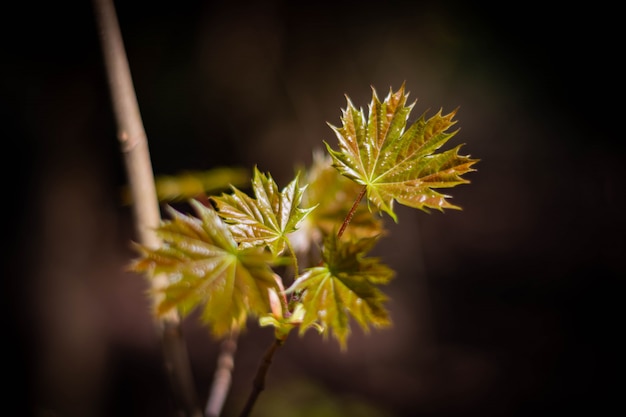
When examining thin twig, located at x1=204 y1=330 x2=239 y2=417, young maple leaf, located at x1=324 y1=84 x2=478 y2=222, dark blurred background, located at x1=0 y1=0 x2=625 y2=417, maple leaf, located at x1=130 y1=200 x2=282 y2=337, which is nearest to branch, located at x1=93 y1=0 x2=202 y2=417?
thin twig, located at x1=204 y1=330 x2=239 y2=417

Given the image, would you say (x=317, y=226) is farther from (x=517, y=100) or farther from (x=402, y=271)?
(x=517, y=100)

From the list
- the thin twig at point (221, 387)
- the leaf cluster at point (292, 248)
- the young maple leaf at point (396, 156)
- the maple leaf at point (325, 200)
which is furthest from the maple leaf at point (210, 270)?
the thin twig at point (221, 387)

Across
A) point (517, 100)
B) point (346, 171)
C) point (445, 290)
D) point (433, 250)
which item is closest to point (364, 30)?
point (517, 100)

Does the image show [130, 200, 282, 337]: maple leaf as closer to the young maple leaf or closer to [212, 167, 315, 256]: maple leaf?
[212, 167, 315, 256]: maple leaf

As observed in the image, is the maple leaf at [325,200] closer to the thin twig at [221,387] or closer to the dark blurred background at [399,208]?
the thin twig at [221,387]

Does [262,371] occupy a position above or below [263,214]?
Answer: below

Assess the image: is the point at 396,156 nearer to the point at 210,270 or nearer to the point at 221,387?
the point at 210,270

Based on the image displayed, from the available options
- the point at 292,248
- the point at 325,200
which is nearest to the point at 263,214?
the point at 292,248
